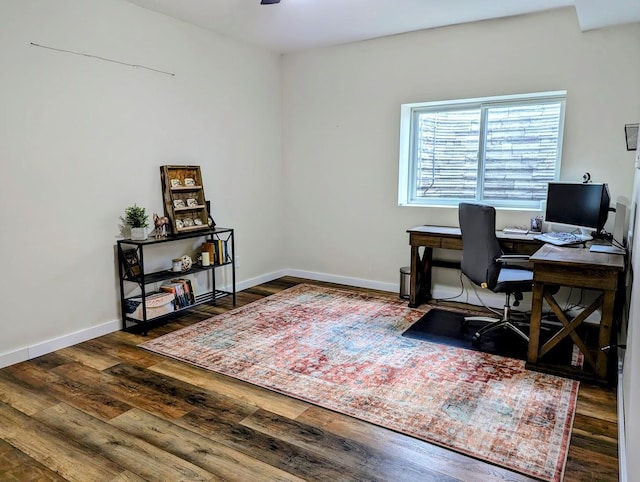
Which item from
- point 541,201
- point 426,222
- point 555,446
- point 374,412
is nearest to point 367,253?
point 426,222

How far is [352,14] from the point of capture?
152 inches

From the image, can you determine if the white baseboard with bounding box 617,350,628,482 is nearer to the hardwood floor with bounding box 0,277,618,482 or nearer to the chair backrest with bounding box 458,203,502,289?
the hardwood floor with bounding box 0,277,618,482

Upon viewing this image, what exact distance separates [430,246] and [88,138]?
303 centimetres

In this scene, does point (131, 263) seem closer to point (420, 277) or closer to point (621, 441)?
point (420, 277)

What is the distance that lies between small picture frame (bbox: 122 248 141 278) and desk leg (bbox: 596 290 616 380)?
3386 mm

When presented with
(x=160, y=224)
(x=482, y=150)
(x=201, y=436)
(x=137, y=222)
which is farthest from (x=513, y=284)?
(x=137, y=222)

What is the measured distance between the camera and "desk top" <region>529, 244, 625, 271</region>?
8.81ft

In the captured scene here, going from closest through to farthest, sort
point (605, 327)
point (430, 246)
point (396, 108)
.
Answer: point (605, 327) < point (430, 246) < point (396, 108)

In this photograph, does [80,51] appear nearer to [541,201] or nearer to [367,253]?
[367,253]

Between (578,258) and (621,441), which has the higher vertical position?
(578,258)

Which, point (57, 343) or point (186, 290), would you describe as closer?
point (57, 343)

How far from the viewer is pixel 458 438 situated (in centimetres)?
220

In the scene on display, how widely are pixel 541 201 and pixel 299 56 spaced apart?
3.11m

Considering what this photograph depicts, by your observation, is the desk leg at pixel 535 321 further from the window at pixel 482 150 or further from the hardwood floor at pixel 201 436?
the window at pixel 482 150
